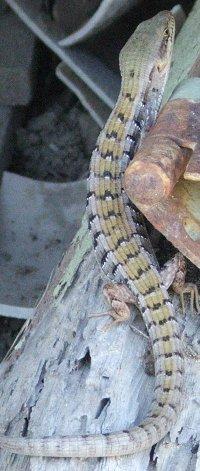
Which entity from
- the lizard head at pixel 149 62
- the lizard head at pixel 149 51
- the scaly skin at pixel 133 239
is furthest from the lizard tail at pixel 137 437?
the lizard head at pixel 149 51

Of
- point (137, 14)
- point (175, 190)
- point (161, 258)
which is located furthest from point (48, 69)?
point (175, 190)

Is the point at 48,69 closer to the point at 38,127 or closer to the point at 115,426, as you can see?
the point at 38,127

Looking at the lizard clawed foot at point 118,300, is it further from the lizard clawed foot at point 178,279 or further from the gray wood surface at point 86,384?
the lizard clawed foot at point 178,279

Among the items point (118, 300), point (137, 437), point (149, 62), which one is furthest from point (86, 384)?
point (149, 62)

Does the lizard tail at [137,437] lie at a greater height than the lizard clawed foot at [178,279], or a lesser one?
lesser

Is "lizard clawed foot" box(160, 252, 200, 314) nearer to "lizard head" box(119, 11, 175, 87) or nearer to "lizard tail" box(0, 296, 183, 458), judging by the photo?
"lizard tail" box(0, 296, 183, 458)

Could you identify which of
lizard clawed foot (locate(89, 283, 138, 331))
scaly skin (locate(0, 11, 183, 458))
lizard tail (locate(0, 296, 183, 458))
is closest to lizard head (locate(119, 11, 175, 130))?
scaly skin (locate(0, 11, 183, 458))
